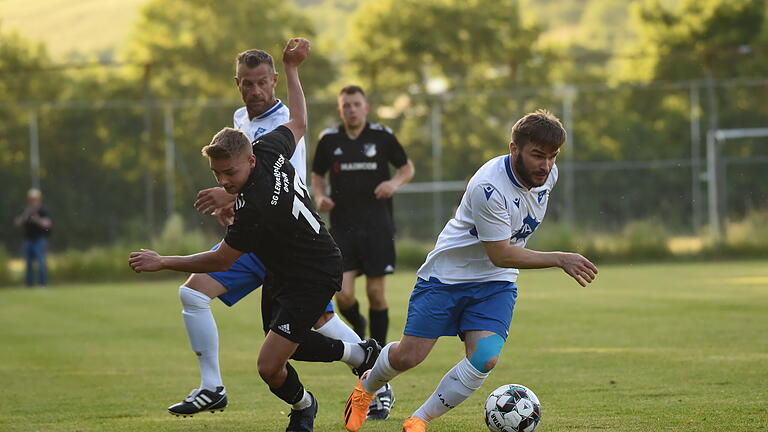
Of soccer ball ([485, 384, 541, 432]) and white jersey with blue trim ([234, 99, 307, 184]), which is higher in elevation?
white jersey with blue trim ([234, 99, 307, 184])

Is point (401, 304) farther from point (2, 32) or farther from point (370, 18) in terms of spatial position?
point (2, 32)

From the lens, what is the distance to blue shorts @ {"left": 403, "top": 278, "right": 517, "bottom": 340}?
571 cm

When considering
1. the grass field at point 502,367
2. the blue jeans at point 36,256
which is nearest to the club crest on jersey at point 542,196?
the grass field at point 502,367

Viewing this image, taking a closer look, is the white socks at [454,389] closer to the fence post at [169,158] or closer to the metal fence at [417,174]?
the metal fence at [417,174]

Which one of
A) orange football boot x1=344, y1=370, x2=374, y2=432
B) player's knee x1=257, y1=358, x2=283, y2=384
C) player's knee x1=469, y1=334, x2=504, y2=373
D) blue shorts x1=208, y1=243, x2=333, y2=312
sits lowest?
orange football boot x1=344, y1=370, x2=374, y2=432

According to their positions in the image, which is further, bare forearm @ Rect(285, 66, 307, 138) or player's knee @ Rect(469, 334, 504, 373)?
bare forearm @ Rect(285, 66, 307, 138)

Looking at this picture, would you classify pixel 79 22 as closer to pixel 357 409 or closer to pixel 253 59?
pixel 253 59

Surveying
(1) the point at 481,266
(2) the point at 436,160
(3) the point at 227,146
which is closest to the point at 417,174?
(2) the point at 436,160

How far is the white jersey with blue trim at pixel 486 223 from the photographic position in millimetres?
5551

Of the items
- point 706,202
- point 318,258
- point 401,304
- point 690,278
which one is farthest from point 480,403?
point 706,202

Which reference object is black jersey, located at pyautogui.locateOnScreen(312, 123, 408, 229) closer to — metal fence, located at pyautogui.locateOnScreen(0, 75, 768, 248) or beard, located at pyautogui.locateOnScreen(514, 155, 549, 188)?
beard, located at pyautogui.locateOnScreen(514, 155, 549, 188)

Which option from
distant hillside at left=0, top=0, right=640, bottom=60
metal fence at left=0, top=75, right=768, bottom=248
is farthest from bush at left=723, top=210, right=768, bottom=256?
distant hillside at left=0, top=0, right=640, bottom=60

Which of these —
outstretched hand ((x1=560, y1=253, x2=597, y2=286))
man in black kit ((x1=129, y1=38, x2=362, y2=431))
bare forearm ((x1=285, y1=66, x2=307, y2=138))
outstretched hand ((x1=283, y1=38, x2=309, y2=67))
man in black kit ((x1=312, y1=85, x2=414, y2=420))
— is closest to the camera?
outstretched hand ((x1=560, y1=253, x2=597, y2=286))

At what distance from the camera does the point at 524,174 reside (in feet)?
18.4
